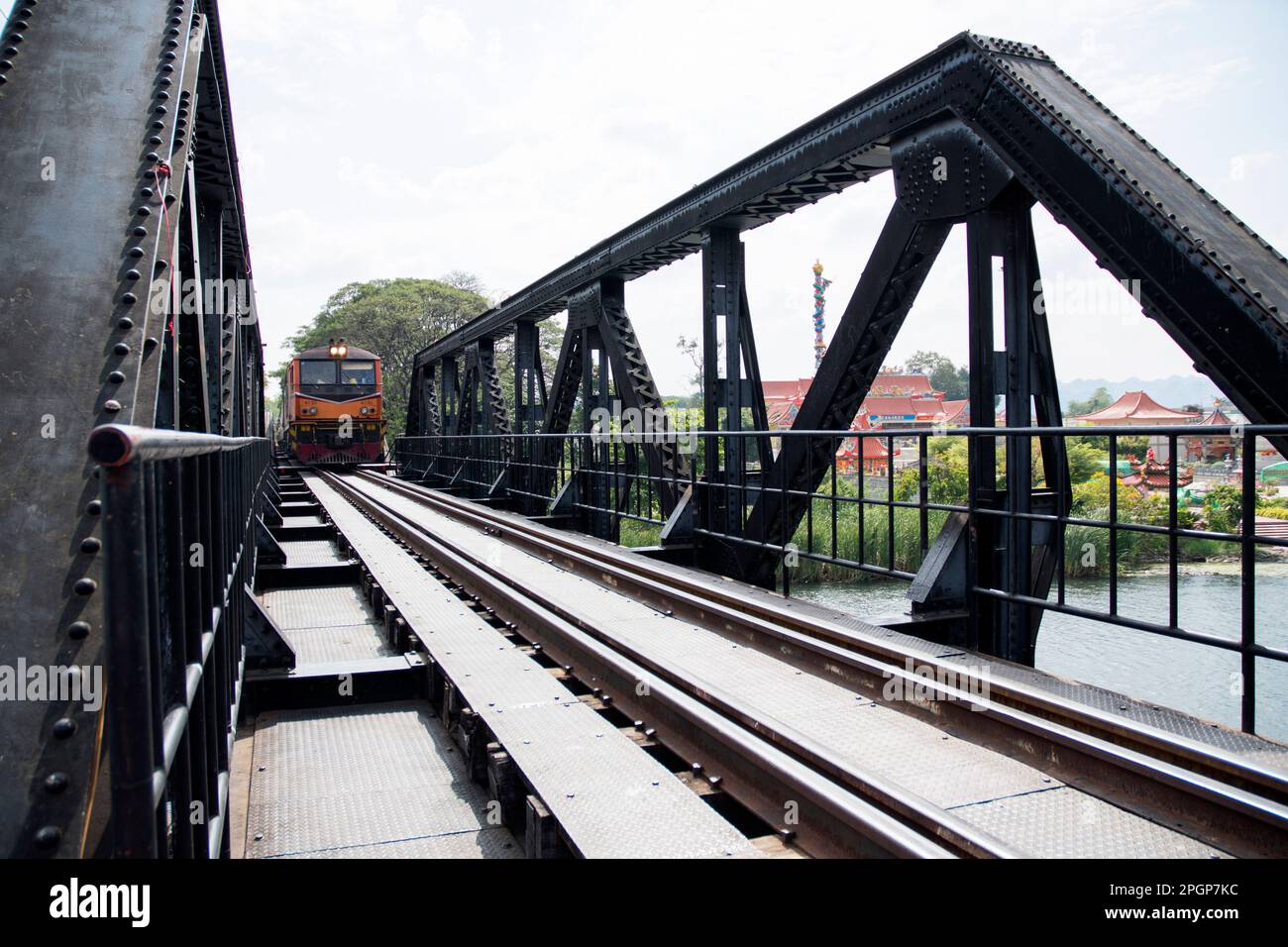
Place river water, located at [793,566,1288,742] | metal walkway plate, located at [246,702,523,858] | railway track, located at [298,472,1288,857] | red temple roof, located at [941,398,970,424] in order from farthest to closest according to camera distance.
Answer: red temple roof, located at [941,398,970,424] < river water, located at [793,566,1288,742] < metal walkway plate, located at [246,702,523,858] < railway track, located at [298,472,1288,857]

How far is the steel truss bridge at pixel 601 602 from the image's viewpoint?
2.07 metres

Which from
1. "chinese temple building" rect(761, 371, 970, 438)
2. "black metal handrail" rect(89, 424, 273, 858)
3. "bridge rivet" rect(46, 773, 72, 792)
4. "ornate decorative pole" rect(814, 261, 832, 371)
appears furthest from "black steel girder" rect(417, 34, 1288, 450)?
"ornate decorative pole" rect(814, 261, 832, 371)

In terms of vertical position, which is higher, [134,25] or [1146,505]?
[134,25]

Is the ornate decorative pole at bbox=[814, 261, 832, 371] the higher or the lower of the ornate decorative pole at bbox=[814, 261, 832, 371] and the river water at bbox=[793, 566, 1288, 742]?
the higher

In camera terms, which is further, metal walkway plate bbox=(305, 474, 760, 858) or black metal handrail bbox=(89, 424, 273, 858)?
metal walkway plate bbox=(305, 474, 760, 858)

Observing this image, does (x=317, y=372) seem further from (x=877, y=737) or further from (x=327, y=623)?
(x=877, y=737)

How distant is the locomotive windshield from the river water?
20009 millimetres

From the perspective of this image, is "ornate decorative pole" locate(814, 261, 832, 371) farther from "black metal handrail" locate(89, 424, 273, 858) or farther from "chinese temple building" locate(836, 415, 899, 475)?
"black metal handrail" locate(89, 424, 273, 858)

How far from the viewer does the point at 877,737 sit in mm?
3787

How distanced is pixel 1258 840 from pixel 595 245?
10365mm

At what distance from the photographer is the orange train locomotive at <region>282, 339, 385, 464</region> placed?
28750 millimetres
